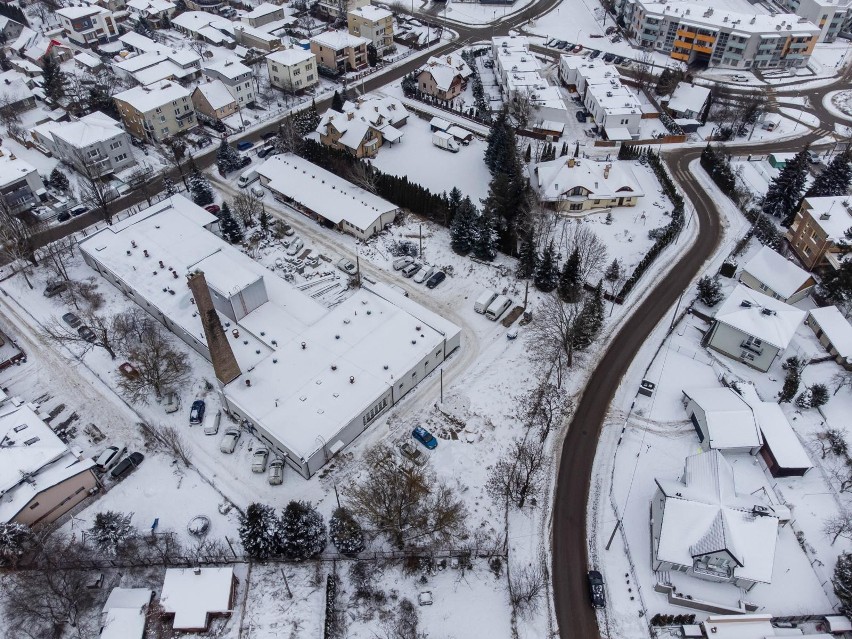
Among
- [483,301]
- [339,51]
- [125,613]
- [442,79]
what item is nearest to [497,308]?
[483,301]

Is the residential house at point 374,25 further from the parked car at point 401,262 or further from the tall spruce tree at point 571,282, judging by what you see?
the tall spruce tree at point 571,282

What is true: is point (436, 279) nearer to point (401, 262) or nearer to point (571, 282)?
point (401, 262)

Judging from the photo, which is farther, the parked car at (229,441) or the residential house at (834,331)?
the residential house at (834,331)

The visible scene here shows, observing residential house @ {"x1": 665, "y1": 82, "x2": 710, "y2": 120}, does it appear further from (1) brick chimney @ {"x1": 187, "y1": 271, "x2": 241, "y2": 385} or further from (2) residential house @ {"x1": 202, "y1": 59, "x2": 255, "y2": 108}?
Result: (1) brick chimney @ {"x1": 187, "y1": 271, "x2": 241, "y2": 385}

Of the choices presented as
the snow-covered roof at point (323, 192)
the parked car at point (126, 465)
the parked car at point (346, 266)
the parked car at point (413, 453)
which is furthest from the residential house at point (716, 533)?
the snow-covered roof at point (323, 192)

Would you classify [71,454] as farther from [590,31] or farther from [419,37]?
[590,31]

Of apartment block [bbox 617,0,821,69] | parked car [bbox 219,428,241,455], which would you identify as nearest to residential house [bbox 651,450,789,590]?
parked car [bbox 219,428,241,455]
